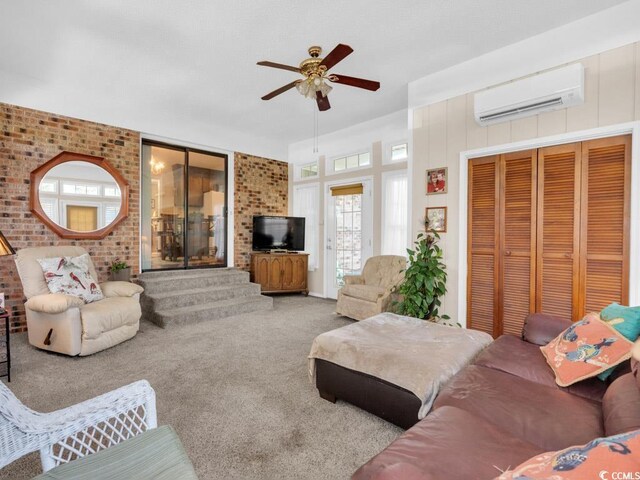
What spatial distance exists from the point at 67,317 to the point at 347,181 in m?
4.30

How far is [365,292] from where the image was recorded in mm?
4266

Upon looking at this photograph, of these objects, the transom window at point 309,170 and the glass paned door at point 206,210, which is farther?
the transom window at point 309,170

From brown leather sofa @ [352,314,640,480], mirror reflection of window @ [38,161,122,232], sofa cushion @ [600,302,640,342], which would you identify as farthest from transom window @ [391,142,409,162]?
mirror reflection of window @ [38,161,122,232]

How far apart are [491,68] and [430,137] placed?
2.82 ft

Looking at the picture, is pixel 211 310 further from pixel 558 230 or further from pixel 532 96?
pixel 532 96

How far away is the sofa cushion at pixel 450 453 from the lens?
0.96 metres

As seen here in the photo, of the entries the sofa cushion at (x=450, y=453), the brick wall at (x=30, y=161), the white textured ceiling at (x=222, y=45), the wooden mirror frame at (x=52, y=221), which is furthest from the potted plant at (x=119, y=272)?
the sofa cushion at (x=450, y=453)

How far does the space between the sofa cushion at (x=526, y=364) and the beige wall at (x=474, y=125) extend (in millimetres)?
1469

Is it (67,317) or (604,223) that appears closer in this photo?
(604,223)

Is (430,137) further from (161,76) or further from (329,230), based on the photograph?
(161,76)

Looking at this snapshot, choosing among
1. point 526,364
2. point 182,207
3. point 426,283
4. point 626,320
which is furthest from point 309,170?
point 626,320

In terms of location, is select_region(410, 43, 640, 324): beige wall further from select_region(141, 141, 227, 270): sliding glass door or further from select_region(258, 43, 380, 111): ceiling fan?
select_region(141, 141, 227, 270): sliding glass door

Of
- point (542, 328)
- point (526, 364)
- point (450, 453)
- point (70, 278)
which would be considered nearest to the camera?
point (450, 453)

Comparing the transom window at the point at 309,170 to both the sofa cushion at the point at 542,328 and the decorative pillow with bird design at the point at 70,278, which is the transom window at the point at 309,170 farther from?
the sofa cushion at the point at 542,328
